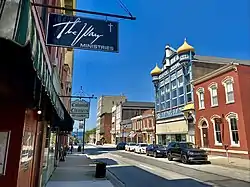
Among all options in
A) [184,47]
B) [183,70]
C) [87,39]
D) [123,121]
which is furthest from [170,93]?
[123,121]

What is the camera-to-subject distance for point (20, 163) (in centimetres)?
525

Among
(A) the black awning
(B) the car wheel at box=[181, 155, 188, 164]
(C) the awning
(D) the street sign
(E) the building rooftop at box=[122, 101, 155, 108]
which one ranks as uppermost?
(E) the building rooftop at box=[122, 101, 155, 108]

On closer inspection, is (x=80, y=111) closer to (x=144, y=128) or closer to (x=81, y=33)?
(x=81, y=33)

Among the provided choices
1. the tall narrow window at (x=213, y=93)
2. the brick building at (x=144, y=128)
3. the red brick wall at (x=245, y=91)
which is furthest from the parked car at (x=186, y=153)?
the brick building at (x=144, y=128)

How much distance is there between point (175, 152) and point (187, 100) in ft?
36.9

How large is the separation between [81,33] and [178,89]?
30.6 m

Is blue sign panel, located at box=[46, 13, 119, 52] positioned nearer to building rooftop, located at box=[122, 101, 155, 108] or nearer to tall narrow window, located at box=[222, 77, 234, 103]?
tall narrow window, located at box=[222, 77, 234, 103]

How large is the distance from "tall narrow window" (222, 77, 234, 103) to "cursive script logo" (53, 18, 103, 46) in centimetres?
2001

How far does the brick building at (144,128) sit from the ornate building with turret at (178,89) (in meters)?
7.53

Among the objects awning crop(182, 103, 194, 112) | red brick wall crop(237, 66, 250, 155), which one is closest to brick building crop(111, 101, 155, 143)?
awning crop(182, 103, 194, 112)

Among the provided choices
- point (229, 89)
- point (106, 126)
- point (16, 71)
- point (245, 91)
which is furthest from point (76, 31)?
point (106, 126)

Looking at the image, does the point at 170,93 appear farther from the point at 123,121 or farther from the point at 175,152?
the point at 123,121

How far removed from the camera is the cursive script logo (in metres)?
5.63

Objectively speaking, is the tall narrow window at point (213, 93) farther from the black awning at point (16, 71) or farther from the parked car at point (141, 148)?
the black awning at point (16, 71)
